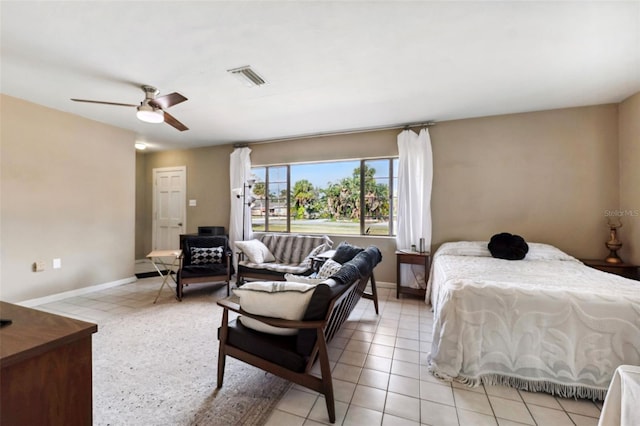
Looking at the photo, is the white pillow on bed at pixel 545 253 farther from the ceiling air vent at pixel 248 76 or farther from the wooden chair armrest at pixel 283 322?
the ceiling air vent at pixel 248 76

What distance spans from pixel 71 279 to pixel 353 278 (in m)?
4.35

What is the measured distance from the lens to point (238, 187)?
202 inches

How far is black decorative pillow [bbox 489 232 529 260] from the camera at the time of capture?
10.4 feet

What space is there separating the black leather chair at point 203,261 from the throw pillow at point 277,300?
242 cm

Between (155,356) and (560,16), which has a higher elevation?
(560,16)

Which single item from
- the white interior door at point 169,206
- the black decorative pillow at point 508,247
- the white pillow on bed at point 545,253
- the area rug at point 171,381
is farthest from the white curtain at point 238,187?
the white pillow on bed at point 545,253

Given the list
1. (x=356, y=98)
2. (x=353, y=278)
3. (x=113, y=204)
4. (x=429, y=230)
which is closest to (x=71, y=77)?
(x=113, y=204)

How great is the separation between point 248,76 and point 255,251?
2.55 m

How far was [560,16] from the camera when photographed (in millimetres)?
1845

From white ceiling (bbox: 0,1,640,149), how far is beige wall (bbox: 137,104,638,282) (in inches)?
10.9

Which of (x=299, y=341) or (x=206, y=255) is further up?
(x=206, y=255)

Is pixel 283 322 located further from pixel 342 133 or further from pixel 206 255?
pixel 342 133

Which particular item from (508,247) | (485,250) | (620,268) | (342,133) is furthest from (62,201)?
(620,268)

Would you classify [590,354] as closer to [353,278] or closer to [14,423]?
[353,278]
